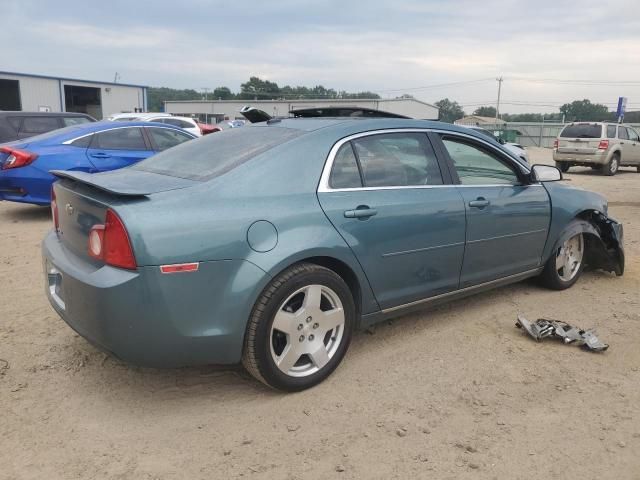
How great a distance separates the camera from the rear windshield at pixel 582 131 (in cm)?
1748

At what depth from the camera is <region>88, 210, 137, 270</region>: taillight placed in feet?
8.38

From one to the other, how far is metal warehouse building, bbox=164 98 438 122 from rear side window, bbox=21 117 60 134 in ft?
115

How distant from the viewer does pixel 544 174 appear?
15.0 feet

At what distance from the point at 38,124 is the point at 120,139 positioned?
11.4 ft

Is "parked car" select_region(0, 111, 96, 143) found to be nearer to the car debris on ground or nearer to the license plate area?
the license plate area

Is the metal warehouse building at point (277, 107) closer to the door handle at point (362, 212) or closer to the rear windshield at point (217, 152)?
the rear windshield at point (217, 152)

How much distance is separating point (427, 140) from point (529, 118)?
7482 cm

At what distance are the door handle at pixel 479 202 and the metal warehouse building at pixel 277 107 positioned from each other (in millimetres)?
41880

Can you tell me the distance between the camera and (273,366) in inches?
116

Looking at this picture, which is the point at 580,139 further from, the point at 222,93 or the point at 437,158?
the point at 222,93

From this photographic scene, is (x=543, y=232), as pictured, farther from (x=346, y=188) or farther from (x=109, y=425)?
(x=109, y=425)

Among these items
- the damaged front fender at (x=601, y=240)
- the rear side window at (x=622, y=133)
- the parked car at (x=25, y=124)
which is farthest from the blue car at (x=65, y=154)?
the rear side window at (x=622, y=133)

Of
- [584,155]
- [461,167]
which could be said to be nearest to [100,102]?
[584,155]

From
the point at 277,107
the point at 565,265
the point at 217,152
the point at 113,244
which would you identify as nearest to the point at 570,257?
the point at 565,265
